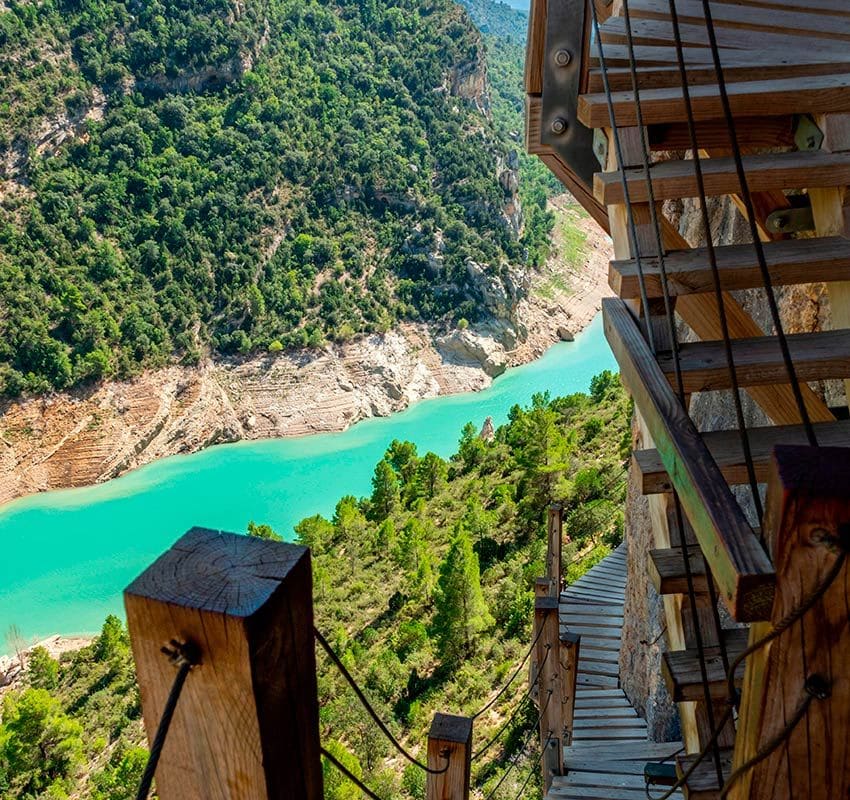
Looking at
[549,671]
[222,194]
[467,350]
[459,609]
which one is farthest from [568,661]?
[222,194]

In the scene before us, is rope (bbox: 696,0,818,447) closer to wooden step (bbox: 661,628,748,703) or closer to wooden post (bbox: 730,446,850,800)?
wooden post (bbox: 730,446,850,800)

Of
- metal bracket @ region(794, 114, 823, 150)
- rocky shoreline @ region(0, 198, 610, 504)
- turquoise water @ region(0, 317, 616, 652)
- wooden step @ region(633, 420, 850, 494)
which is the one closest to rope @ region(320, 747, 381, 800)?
wooden step @ region(633, 420, 850, 494)

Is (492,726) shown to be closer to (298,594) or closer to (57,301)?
(298,594)

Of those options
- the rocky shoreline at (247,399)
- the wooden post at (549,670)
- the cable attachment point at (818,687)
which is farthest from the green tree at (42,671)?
the cable attachment point at (818,687)

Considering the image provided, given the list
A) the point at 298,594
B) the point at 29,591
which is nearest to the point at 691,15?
the point at 298,594

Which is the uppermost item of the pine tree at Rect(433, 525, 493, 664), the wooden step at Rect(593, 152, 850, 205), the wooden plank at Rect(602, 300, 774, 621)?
the wooden step at Rect(593, 152, 850, 205)

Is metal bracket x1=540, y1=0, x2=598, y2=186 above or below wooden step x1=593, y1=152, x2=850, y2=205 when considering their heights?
above

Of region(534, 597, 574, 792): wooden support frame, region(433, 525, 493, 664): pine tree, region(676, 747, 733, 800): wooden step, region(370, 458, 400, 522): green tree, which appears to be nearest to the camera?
region(676, 747, 733, 800): wooden step
